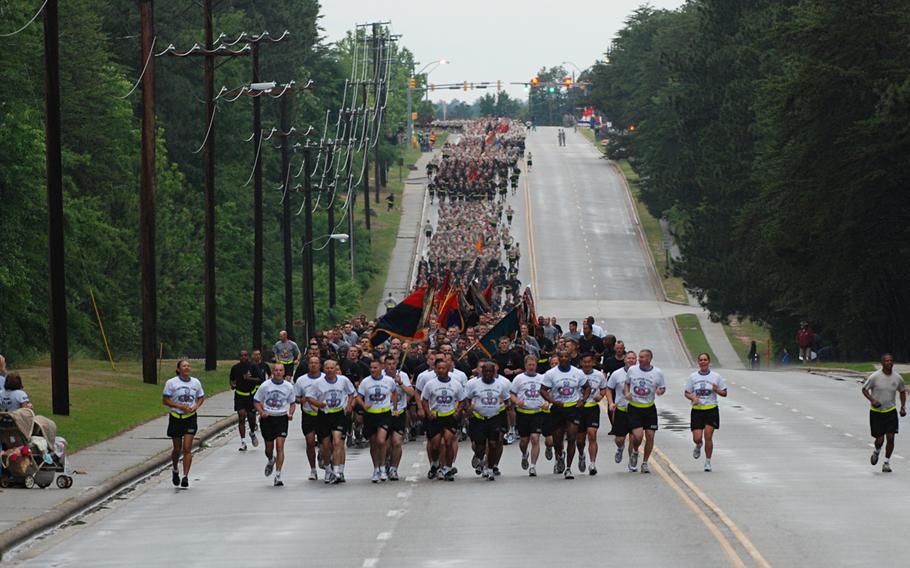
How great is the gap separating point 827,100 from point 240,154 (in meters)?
43.7

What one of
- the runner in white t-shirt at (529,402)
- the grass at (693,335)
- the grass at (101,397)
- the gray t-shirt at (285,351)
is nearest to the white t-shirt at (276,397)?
the runner in white t-shirt at (529,402)

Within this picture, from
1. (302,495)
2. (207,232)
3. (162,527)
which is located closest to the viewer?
(162,527)

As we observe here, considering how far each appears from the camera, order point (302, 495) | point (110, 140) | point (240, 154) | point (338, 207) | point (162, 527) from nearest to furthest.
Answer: point (162, 527), point (302, 495), point (110, 140), point (240, 154), point (338, 207)

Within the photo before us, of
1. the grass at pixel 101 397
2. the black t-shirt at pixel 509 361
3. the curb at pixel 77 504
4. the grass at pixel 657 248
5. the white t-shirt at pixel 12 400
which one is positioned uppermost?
the white t-shirt at pixel 12 400

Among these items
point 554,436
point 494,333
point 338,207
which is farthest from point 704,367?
point 338,207

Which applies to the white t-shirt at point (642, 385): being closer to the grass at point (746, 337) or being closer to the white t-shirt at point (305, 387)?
the white t-shirt at point (305, 387)

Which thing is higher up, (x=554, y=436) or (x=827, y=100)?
(x=827, y=100)

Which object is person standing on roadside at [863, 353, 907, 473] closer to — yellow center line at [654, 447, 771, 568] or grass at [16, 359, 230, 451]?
yellow center line at [654, 447, 771, 568]

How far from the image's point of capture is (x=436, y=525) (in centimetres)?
2230

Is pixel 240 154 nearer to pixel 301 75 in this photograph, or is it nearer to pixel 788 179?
pixel 301 75

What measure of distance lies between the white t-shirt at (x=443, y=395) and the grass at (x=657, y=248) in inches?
3379

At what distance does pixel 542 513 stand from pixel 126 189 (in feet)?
195

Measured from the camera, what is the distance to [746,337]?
332 feet

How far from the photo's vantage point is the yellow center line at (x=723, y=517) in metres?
18.8
